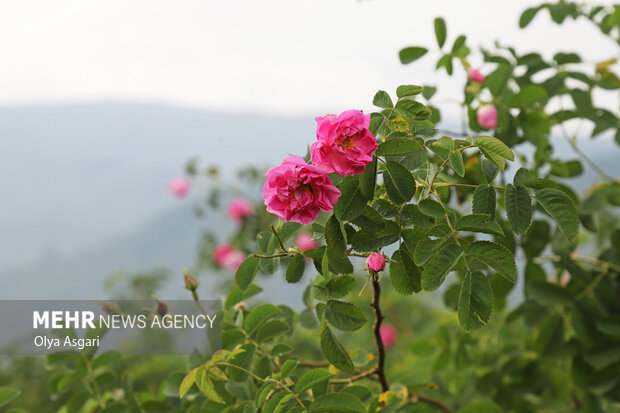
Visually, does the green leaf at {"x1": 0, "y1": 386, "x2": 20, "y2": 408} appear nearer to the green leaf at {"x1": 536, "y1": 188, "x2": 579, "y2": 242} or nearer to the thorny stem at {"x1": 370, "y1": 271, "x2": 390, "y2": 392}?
the thorny stem at {"x1": 370, "y1": 271, "x2": 390, "y2": 392}

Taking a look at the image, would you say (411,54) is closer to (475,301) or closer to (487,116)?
(487,116)

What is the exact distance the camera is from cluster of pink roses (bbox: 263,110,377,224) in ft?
1.12

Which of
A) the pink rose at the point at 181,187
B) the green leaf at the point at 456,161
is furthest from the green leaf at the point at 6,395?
the pink rose at the point at 181,187

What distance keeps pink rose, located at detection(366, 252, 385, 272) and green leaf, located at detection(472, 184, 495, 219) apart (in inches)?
3.1

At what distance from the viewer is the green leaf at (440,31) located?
2.31 feet

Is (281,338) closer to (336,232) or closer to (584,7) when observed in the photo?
(336,232)

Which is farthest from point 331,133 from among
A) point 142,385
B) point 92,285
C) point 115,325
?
point 92,285

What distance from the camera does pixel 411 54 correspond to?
0.69m

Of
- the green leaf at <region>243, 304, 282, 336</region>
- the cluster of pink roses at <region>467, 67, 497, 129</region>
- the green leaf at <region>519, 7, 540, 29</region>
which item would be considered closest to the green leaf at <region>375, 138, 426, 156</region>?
the green leaf at <region>243, 304, 282, 336</region>

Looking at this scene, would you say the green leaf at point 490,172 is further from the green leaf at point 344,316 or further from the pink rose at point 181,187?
the pink rose at point 181,187

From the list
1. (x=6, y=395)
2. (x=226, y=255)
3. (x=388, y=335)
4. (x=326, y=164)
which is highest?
(x=326, y=164)

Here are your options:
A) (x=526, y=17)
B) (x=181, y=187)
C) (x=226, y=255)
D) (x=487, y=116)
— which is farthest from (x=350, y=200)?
(x=181, y=187)

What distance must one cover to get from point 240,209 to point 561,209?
5.85 ft

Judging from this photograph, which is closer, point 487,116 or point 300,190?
point 300,190
